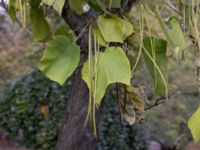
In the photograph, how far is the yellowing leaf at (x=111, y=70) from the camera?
0.98 m

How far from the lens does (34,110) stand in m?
4.78

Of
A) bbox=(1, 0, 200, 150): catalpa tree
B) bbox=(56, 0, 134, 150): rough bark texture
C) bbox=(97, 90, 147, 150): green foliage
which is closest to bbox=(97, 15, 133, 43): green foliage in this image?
bbox=(1, 0, 200, 150): catalpa tree

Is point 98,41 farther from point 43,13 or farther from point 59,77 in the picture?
point 43,13

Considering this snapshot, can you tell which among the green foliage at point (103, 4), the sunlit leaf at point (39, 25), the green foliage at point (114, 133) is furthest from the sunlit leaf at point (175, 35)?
the green foliage at point (114, 133)

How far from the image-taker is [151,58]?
106 centimetres

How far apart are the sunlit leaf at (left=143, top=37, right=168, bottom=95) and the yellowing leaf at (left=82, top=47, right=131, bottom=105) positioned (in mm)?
94

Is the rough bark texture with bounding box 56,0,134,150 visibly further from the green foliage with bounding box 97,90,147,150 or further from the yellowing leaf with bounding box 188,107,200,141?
the green foliage with bounding box 97,90,147,150

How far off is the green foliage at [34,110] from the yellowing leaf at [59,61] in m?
3.54

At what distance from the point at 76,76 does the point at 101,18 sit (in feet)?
3.19

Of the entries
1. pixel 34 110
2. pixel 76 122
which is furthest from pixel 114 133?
pixel 76 122

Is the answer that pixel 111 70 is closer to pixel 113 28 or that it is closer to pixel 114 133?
pixel 113 28

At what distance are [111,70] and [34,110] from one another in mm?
3862

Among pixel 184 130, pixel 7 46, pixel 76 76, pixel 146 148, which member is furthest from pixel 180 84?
pixel 76 76

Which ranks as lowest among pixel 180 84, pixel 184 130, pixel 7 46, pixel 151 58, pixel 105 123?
pixel 184 130
